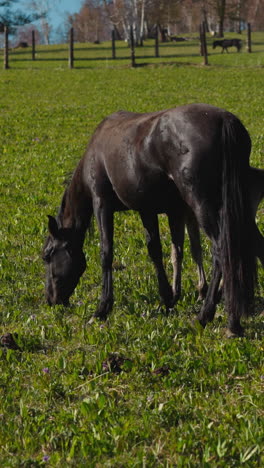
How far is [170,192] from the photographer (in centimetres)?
532

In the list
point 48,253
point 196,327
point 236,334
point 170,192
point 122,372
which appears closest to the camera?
point 122,372

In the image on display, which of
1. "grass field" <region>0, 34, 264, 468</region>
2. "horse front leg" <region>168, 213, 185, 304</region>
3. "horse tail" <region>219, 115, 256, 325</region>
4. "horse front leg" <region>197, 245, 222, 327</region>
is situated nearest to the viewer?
"grass field" <region>0, 34, 264, 468</region>

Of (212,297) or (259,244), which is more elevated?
(259,244)

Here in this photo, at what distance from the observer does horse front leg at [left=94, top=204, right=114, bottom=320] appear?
5.70 m

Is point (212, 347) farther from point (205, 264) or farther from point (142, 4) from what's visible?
point (142, 4)

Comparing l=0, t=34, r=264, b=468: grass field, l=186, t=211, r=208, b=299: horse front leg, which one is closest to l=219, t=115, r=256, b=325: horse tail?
l=0, t=34, r=264, b=468: grass field

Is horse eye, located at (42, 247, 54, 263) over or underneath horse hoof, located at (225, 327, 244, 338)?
over

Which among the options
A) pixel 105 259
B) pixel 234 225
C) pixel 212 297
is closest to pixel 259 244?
pixel 234 225

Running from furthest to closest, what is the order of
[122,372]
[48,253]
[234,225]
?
[48,253], [234,225], [122,372]

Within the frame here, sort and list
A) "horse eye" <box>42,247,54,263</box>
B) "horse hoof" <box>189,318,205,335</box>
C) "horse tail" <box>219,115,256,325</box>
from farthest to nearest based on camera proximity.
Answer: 1. "horse eye" <box>42,247,54,263</box>
2. "horse hoof" <box>189,318,205,335</box>
3. "horse tail" <box>219,115,256,325</box>

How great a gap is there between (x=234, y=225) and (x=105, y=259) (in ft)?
4.78

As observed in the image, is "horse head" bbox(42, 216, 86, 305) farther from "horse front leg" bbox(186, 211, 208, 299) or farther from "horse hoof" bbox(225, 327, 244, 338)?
"horse hoof" bbox(225, 327, 244, 338)

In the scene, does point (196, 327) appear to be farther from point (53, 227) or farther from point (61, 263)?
point (53, 227)

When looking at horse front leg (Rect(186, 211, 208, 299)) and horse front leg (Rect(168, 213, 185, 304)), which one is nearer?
horse front leg (Rect(168, 213, 185, 304))
